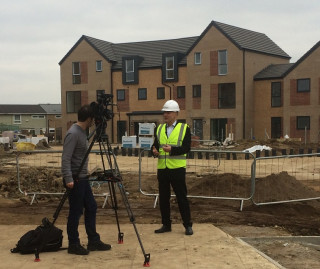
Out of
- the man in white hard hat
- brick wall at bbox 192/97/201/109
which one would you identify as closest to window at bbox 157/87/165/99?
brick wall at bbox 192/97/201/109

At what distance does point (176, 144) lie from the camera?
256 inches

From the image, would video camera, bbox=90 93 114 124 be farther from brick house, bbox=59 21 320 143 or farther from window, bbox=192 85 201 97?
window, bbox=192 85 201 97

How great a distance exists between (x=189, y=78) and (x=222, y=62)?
3188mm

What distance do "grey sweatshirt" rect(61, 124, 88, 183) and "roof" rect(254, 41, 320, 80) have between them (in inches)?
1181

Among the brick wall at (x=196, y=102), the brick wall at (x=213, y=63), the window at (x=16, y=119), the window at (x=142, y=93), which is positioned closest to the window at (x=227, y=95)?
the brick wall at (x=213, y=63)

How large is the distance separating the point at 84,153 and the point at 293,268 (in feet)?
9.53

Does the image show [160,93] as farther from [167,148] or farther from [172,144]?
[167,148]

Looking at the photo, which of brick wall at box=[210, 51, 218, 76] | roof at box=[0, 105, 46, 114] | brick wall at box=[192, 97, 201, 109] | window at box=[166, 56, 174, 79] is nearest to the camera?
brick wall at box=[210, 51, 218, 76]

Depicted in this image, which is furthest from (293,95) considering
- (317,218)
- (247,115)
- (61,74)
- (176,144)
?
(176,144)

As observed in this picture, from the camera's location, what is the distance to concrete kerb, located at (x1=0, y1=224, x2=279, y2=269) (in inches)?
201

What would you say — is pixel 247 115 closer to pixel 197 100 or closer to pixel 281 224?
pixel 197 100

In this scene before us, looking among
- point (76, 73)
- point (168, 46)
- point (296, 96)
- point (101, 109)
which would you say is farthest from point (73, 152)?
point (76, 73)

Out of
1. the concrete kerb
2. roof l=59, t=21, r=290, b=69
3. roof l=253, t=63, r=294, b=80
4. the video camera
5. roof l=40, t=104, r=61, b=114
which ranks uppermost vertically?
roof l=59, t=21, r=290, b=69

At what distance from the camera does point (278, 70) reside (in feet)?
116
